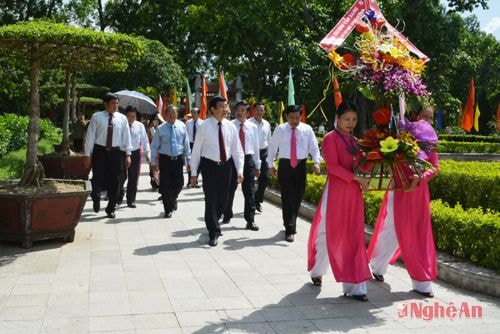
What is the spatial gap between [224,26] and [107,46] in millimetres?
11621

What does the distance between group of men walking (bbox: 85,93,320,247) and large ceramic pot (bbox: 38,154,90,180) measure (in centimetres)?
189

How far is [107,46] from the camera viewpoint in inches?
275

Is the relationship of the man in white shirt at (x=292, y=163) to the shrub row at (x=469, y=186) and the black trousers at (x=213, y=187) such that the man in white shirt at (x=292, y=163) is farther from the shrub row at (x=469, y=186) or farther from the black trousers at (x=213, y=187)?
the shrub row at (x=469, y=186)

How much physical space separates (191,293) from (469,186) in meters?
5.31

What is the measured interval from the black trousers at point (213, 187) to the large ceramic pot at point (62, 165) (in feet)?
17.6

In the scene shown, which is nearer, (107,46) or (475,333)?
(475,333)

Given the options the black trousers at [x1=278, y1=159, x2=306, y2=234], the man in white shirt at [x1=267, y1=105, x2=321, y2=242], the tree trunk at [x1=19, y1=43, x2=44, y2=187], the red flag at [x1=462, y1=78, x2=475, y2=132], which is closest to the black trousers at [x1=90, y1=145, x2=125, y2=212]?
the tree trunk at [x1=19, y1=43, x2=44, y2=187]

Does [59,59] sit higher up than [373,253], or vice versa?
[59,59]

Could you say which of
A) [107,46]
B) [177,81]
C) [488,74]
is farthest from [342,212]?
[488,74]

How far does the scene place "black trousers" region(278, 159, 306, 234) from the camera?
25.0 ft

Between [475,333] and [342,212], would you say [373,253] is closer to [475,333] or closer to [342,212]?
[342,212]

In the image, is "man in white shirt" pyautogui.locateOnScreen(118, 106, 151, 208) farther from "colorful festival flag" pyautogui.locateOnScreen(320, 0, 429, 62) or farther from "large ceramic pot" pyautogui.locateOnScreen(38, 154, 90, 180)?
"colorful festival flag" pyautogui.locateOnScreen(320, 0, 429, 62)

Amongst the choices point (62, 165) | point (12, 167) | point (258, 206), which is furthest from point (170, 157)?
point (12, 167)

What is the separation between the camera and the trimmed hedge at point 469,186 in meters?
8.25
